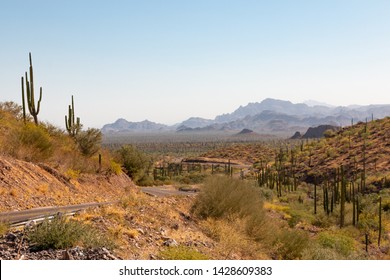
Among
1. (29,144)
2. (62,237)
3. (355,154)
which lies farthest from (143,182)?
(355,154)

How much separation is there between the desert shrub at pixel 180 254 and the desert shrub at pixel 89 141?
17.5 metres

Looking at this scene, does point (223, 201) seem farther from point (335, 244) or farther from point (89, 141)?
point (89, 141)

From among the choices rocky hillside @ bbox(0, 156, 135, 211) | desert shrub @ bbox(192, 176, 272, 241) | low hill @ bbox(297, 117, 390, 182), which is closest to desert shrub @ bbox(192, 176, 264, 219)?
desert shrub @ bbox(192, 176, 272, 241)

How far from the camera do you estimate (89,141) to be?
27.6 m

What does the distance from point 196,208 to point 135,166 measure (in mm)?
16757

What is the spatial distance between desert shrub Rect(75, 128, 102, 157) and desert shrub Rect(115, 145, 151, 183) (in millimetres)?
4900

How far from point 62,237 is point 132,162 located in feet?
81.2

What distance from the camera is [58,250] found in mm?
8680

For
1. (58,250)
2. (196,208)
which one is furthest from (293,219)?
(58,250)

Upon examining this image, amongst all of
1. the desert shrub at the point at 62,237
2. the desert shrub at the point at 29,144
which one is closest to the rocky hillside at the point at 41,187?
the desert shrub at the point at 29,144

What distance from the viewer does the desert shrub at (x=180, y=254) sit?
10.4m

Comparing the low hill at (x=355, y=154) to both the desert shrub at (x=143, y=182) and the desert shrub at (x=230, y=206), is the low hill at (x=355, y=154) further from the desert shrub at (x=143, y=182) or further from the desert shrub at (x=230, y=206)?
the desert shrub at (x=230, y=206)

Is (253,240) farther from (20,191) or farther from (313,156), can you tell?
(313,156)

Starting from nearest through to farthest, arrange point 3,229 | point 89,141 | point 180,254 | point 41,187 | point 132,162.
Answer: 1. point 3,229
2. point 180,254
3. point 41,187
4. point 89,141
5. point 132,162
